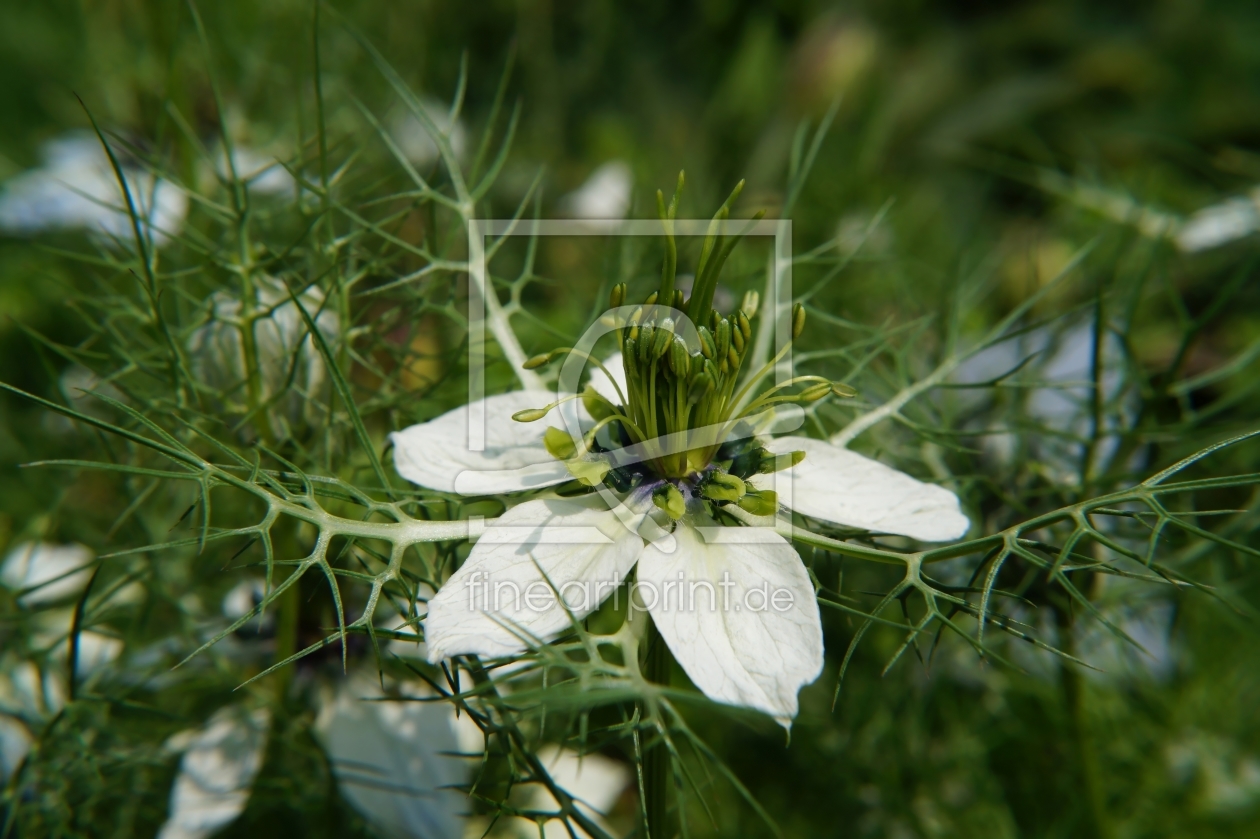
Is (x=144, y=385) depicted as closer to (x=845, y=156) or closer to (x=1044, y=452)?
(x=1044, y=452)

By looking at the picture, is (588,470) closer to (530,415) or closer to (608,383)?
(530,415)

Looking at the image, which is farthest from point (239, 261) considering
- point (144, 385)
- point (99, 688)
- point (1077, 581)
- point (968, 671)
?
point (968, 671)

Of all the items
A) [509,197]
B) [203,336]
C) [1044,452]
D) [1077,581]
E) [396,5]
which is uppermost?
[396,5]

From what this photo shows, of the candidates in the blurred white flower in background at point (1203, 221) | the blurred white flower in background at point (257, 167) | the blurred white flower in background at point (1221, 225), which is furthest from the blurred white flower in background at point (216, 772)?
Answer: the blurred white flower in background at point (1221, 225)

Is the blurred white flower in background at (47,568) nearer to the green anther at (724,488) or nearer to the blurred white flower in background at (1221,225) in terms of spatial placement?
the green anther at (724,488)

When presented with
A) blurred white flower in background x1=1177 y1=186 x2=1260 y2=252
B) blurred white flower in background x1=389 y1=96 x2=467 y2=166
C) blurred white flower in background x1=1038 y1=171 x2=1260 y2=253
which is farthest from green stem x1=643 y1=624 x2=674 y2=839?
blurred white flower in background x1=389 y1=96 x2=467 y2=166

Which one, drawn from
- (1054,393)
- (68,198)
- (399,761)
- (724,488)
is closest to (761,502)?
(724,488)
